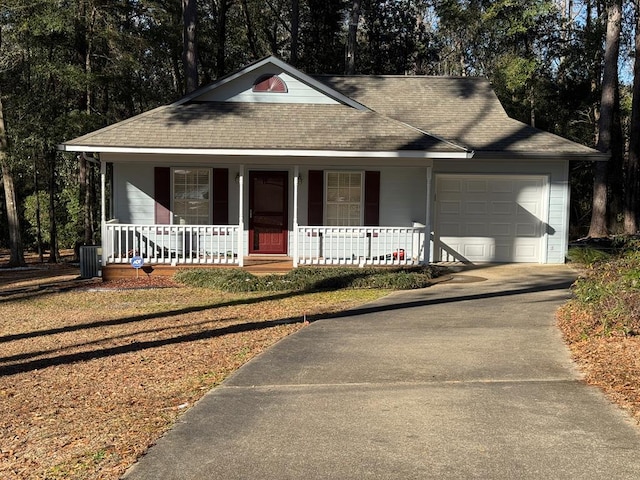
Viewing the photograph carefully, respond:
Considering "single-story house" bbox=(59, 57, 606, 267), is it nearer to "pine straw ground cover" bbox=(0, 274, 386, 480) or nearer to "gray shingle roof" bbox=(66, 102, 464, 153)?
"gray shingle roof" bbox=(66, 102, 464, 153)

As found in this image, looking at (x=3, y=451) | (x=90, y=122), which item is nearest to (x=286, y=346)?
(x=3, y=451)

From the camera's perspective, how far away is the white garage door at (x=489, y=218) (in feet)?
53.2

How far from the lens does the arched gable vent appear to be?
614 inches

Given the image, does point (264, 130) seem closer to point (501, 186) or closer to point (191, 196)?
point (191, 196)

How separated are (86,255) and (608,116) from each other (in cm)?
1673

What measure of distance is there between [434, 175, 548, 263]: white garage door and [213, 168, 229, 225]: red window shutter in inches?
210

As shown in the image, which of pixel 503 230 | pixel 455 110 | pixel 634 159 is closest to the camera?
pixel 503 230

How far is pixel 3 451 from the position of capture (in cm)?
455

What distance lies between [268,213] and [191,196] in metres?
1.94

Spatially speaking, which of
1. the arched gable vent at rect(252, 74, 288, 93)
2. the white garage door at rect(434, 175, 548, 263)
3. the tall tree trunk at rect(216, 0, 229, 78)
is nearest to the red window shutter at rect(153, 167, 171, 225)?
the arched gable vent at rect(252, 74, 288, 93)

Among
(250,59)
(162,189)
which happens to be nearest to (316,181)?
(162,189)

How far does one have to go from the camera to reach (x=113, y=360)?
737 cm

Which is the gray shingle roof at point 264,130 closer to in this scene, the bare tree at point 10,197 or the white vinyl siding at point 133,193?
the white vinyl siding at point 133,193

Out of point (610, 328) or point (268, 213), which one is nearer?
point (610, 328)
